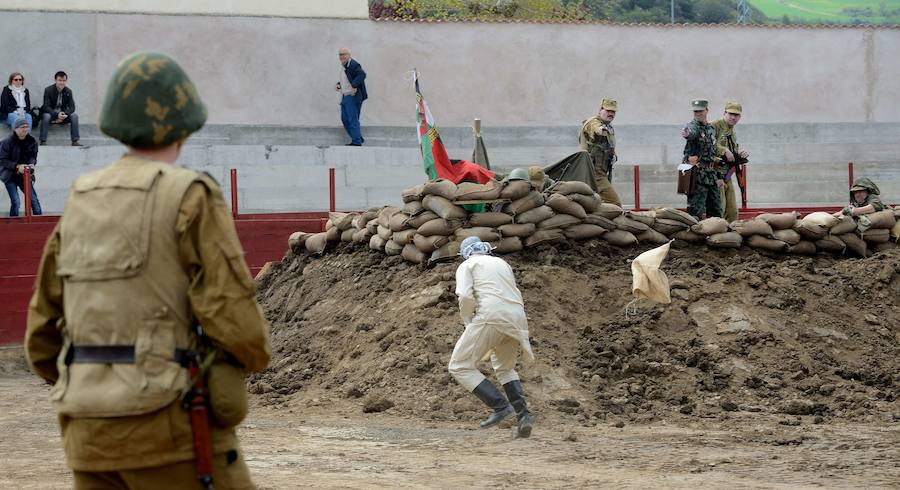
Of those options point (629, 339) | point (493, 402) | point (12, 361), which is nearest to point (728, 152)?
point (629, 339)

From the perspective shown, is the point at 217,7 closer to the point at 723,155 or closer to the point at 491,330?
the point at 723,155

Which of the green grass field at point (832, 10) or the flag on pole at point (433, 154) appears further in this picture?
the green grass field at point (832, 10)

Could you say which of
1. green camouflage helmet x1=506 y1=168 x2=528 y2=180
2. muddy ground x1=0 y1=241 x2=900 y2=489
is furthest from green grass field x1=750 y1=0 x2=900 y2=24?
green camouflage helmet x1=506 y1=168 x2=528 y2=180

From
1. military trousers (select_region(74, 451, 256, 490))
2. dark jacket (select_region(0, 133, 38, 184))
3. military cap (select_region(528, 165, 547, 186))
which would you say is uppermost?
dark jacket (select_region(0, 133, 38, 184))

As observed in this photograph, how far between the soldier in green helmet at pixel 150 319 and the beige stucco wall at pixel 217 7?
20.9m

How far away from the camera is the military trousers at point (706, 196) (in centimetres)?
1642

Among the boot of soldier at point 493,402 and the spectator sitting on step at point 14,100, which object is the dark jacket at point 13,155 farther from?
the boot of soldier at point 493,402

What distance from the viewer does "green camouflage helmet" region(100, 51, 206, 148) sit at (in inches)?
157

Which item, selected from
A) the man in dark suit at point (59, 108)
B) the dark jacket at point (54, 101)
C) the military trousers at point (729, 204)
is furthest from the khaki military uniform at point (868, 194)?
the dark jacket at point (54, 101)

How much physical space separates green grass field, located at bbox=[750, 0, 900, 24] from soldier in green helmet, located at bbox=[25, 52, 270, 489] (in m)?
37.8

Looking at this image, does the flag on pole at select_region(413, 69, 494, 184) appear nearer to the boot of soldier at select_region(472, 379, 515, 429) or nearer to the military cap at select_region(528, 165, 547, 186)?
the military cap at select_region(528, 165, 547, 186)

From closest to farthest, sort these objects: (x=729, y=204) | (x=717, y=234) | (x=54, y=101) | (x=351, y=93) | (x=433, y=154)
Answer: (x=717, y=234), (x=433, y=154), (x=729, y=204), (x=54, y=101), (x=351, y=93)

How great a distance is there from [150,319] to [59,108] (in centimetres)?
1912

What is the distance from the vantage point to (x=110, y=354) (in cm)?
388
